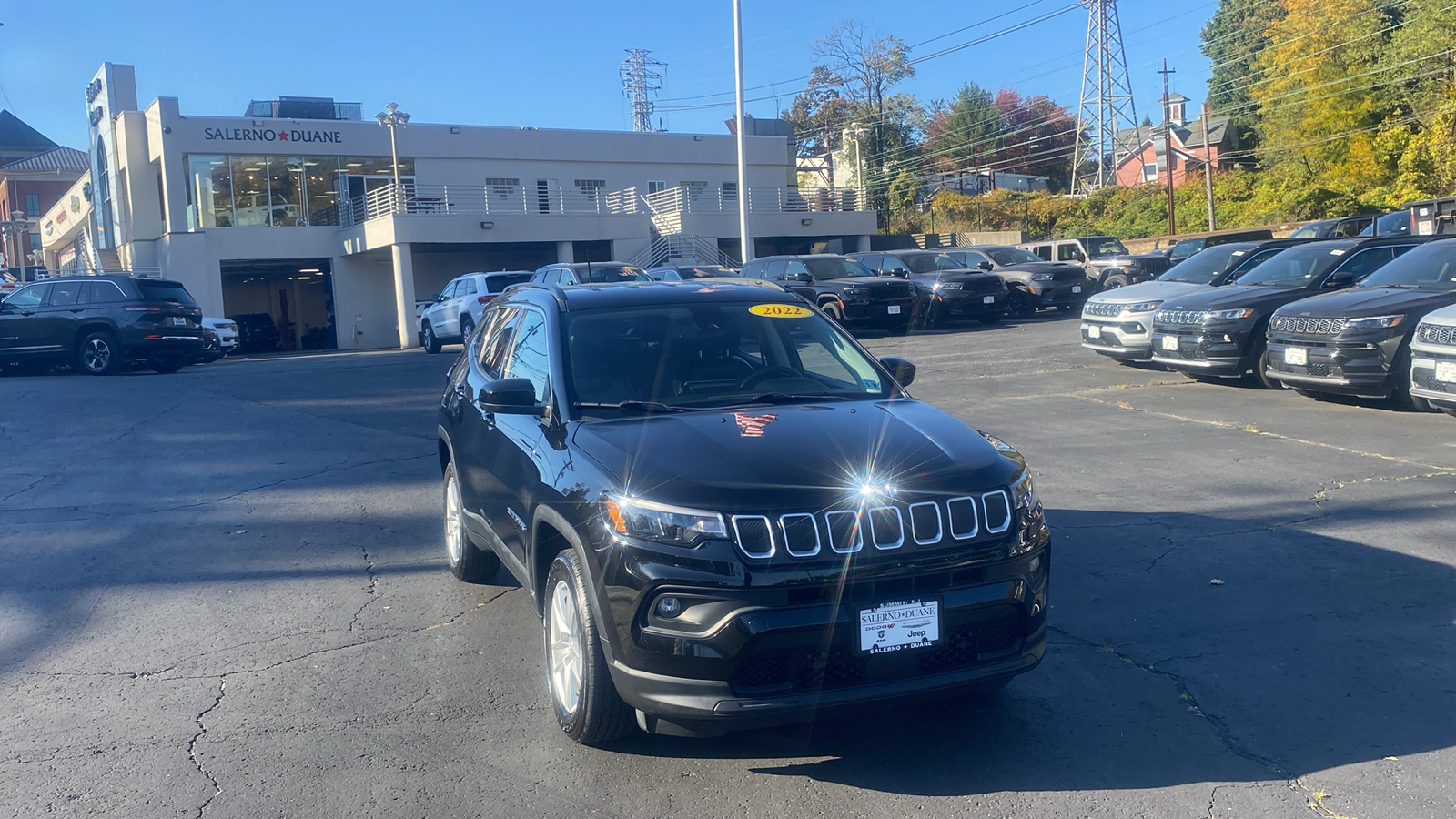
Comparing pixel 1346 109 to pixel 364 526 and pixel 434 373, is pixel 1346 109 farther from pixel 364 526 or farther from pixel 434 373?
pixel 364 526

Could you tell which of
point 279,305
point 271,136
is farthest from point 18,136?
point 271,136

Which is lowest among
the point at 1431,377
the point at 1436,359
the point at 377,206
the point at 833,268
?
the point at 1431,377

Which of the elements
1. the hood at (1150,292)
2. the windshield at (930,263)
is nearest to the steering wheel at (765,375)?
the hood at (1150,292)

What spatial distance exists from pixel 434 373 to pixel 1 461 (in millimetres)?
7995

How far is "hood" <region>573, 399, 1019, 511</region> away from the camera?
381 cm

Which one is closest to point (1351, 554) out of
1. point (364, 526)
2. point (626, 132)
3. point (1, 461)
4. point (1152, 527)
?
point (1152, 527)

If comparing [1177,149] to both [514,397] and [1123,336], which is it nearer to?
[1123,336]

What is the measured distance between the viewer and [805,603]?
12.1 feet

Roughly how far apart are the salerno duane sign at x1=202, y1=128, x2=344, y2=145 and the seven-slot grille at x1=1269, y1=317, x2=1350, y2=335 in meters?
35.6

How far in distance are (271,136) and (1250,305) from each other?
116ft

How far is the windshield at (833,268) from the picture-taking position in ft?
77.6

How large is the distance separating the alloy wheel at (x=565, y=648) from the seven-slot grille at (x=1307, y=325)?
9361 millimetres

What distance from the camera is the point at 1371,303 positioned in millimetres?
10922

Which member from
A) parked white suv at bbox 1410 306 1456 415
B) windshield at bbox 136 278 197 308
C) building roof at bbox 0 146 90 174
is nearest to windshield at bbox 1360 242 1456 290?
parked white suv at bbox 1410 306 1456 415
